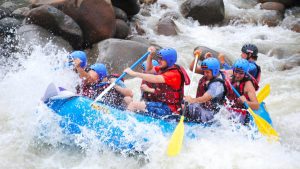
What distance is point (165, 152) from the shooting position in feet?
16.4

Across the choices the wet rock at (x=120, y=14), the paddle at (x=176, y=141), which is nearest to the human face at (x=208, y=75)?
the paddle at (x=176, y=141)

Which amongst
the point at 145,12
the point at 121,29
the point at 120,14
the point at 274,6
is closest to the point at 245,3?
the point at 274,6

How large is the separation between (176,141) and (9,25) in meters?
6.29

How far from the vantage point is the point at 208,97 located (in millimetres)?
5246

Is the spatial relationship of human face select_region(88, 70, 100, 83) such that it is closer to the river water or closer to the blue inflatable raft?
the river water

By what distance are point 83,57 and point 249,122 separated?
8.19 feet

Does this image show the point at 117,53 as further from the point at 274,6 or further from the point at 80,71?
the point at 274,6

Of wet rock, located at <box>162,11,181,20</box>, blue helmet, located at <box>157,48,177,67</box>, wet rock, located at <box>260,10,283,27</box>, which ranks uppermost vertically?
blue helmet, located at <box>157,48,177,67</box>

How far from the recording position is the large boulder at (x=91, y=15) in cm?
916

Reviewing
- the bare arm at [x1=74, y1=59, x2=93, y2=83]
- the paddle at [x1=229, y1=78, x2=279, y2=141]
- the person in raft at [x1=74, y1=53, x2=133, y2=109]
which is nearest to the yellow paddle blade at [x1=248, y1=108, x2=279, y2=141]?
the paddle at [x1=229, y1=78, x2=279, y2=141]

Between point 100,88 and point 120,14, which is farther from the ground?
point 100,88

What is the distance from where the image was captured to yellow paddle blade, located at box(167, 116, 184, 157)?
469cm

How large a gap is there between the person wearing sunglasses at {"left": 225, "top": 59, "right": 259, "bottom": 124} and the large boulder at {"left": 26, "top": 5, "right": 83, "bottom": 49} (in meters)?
4.39

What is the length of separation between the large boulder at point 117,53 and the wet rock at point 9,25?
6.74ft
